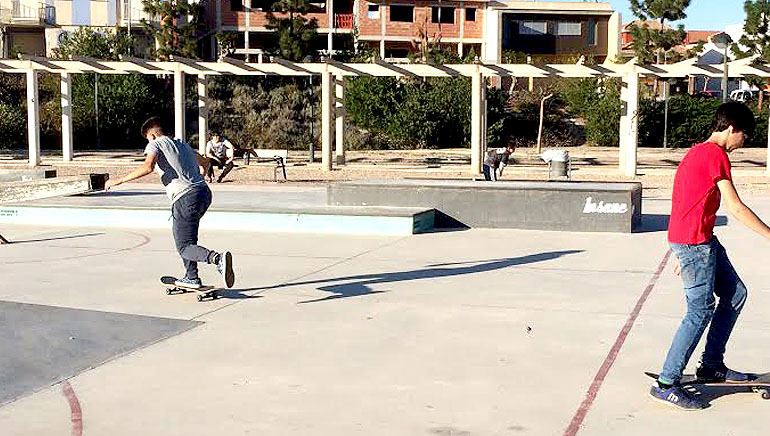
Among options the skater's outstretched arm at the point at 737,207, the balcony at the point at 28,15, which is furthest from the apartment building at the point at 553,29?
the skater's outstretched arm at the point at 737,207

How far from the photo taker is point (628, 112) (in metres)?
26.1

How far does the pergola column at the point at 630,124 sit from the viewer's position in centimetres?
2578

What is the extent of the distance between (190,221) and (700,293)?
Answer: 4847mm

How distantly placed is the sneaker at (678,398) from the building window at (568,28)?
60.6 m

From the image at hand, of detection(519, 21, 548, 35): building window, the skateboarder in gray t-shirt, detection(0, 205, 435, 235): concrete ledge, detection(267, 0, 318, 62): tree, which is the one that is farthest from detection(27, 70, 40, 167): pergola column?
detection(519, 21, 548, 35): building window

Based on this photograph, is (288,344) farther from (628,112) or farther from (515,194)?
(628,112)

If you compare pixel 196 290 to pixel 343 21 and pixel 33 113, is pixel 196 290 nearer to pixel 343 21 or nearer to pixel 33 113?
pixel 33 113

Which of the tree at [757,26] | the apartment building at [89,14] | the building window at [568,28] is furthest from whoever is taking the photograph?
the building window at [568,28]

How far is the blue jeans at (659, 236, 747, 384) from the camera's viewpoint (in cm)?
553

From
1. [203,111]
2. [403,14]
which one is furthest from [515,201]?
[403,14]

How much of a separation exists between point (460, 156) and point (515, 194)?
69.9 feet

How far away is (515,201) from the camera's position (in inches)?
A: 569

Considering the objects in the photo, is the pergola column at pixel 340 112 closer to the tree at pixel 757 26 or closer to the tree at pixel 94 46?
the tree at pixel 94 46

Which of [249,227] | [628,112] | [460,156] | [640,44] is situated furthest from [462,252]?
[640,44]
